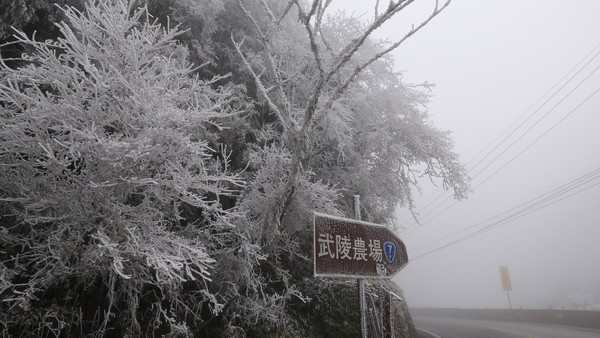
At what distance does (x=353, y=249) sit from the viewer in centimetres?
255

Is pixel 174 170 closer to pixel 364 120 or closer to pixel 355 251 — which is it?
pixel 355 251

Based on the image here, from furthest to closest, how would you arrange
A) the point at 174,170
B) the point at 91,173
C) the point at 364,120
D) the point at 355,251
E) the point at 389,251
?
the point at 364,120, the point at 174,170, the point at 91,173, the point at 389,251, the point at 355,251

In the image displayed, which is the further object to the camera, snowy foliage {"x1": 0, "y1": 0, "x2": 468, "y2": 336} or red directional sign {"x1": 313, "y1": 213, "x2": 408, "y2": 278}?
snowy foliage {"x1": 0, "y1": 0, "x2": 468, "y2": 336}

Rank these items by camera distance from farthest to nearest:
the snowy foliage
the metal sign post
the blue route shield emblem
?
the snowy foliage → the blue route shield emblem → the metal sign post

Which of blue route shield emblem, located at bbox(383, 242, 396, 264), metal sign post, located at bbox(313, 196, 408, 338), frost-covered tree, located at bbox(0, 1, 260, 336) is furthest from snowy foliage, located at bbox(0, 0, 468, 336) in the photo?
blue route shield emblem, located at bbox(383, 242, 396, 264)

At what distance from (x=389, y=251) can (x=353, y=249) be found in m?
0.50

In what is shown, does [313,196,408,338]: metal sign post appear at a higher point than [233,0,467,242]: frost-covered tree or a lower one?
lower

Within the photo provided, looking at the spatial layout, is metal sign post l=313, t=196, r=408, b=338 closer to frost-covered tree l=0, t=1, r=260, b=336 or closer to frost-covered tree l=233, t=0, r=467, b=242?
frost-covered tree l=0, t=1, r=260, b=336

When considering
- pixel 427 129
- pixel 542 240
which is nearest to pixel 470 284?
pixel 542 240

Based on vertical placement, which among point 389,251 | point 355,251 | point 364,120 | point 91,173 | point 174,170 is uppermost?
point 364,120

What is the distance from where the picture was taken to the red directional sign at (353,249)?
2.36 m

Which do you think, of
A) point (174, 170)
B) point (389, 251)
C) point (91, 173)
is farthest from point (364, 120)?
point (91, 173)

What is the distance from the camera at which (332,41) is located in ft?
32.1

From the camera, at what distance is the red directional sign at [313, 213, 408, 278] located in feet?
7.74
